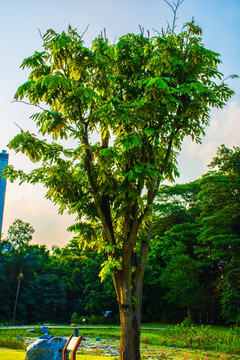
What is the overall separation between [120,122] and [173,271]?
19.1 metres

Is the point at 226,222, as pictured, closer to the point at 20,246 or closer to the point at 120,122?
the point at 120,122

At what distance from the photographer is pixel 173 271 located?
24.8m

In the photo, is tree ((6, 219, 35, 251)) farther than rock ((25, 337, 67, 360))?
Yes

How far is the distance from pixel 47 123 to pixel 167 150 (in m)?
3.11

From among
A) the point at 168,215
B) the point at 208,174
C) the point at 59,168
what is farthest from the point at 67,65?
the point at 168,215

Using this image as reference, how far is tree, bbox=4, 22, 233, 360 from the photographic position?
7.01 meters

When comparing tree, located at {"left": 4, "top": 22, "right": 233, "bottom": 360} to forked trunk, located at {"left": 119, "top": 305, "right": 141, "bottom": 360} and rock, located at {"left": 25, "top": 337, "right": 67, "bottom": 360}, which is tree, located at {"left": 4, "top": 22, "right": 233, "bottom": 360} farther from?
rock, located at {"left": 25, "top": 337, "right": 67, "bottom": 360}

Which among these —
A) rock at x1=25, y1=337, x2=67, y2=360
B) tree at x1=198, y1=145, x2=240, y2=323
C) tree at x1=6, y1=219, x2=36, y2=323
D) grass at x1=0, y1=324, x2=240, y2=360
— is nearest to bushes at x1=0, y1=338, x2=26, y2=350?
grass at x1=0, y1=324, x2=240, y2=360

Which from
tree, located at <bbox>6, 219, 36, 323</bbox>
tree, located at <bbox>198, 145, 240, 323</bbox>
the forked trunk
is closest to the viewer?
the forked trunk

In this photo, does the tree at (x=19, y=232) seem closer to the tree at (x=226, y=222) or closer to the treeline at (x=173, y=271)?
the treeline at (x=173, y=271)

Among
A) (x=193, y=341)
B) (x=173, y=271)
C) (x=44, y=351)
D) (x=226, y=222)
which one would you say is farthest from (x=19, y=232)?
(x=44, y=351)

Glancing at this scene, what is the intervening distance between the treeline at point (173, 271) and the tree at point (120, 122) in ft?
48.8

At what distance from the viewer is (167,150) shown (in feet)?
27.8

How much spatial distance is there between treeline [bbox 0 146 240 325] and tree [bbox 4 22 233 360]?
1489cm
